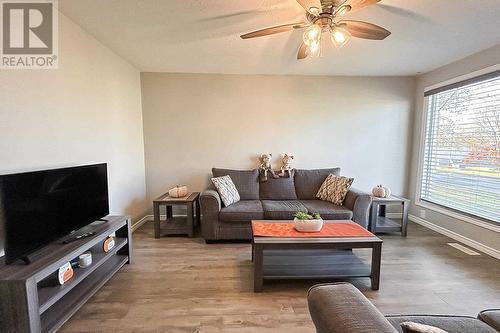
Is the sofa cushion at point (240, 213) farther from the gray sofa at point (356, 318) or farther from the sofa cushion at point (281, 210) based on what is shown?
the gray sofa at point (356, 318)

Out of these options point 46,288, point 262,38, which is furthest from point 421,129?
point 46,288

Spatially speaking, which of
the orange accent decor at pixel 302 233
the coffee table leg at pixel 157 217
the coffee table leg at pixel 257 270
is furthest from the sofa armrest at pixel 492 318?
the coffee table leg at pixel 157 217

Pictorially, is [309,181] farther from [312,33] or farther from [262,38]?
[312,33]

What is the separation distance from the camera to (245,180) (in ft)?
12.6

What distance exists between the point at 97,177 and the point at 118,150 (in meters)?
0.91

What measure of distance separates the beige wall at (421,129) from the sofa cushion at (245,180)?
268 centimetres

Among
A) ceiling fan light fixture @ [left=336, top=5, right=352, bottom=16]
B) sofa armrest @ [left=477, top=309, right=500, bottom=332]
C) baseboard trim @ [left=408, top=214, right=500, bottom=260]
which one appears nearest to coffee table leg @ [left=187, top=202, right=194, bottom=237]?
ceiling fan light fixture @ [left=336, top=5, right=352, bottom=16]

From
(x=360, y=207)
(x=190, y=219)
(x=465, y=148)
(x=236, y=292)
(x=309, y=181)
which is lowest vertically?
(x=236, y=292)

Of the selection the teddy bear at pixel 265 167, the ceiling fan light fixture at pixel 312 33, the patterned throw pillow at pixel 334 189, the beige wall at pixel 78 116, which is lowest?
the patterned throw pillow at pixel 334 189

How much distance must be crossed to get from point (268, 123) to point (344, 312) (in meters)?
3.44

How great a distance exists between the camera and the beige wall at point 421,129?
2.93 meters

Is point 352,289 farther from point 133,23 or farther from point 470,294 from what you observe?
point 133,23

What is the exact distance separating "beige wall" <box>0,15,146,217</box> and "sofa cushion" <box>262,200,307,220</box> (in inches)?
75.7

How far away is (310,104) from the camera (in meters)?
4.12
